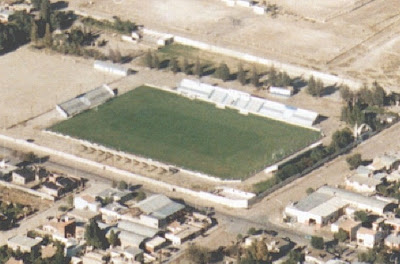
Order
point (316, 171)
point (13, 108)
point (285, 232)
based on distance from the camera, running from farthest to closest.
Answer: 1. point (13, 108)
2. point (316, 171)
3. point (285, 232)

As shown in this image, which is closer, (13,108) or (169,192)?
(169,192)

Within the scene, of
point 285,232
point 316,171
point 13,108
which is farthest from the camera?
point 13,108

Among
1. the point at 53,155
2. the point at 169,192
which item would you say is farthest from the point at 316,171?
the point at 53,155

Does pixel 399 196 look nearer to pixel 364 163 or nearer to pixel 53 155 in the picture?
pixel 364 163

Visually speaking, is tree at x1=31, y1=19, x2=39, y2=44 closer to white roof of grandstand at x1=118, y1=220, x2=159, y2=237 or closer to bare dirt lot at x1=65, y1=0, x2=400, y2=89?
bare dirt lot at x1=65, y1=0, x2=400, y2=89

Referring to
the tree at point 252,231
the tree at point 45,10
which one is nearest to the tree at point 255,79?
the tree at point 45,10

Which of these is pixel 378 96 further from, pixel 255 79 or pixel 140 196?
pixel 140 196

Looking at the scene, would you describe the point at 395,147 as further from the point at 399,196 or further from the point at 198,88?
the point at 198,88

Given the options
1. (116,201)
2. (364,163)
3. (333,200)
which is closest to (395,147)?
(364,163)
